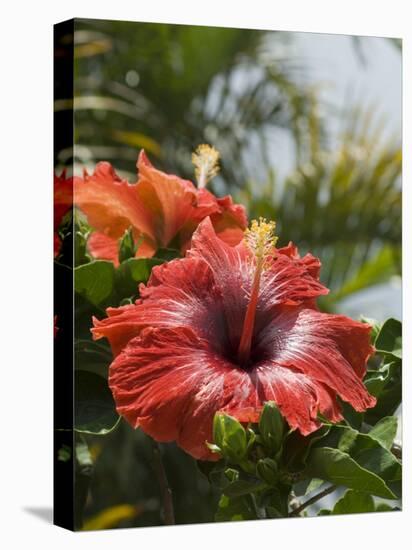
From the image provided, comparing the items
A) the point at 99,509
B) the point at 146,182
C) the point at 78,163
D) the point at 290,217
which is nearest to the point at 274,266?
the point at 146,182

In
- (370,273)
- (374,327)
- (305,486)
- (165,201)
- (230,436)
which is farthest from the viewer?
(370,273)

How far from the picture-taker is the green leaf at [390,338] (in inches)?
84.9

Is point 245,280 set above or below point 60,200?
below

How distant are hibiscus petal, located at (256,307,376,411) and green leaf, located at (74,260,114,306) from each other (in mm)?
300

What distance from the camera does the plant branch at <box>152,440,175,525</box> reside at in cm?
212

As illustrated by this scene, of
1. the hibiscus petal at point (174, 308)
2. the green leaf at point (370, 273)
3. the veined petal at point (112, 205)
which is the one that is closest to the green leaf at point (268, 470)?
the hibiscus petal at point (174, 308)

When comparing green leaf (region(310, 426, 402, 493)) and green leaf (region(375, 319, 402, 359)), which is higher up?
green leaf (region(375, 319, 402, 359))

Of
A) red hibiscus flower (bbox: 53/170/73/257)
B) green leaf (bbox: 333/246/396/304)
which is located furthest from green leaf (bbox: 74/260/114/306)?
green leaf (bbox: 333/246/396/304)

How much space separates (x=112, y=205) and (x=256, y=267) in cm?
29

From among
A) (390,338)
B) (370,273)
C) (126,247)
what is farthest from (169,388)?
(370,273)

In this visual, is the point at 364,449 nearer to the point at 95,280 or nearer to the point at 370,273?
the point at 95,280

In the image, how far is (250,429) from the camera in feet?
6.14

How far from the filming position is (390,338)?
86.0 inches

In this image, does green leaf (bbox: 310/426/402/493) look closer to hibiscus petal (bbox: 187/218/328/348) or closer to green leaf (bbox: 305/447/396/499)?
green leaf (bbox: 305/447/396/499)
